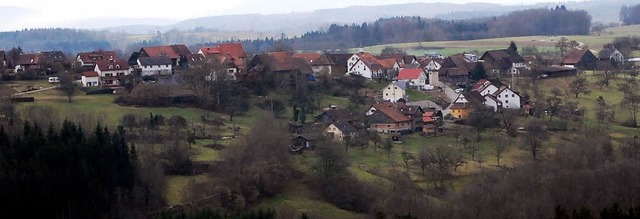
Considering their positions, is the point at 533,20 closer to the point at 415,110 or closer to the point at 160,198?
the point at 415,110

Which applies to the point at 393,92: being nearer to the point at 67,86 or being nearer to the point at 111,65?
the point at 111,65

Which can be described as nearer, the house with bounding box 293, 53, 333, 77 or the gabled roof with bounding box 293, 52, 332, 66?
the house with bounding box 293, 53, 333, 77

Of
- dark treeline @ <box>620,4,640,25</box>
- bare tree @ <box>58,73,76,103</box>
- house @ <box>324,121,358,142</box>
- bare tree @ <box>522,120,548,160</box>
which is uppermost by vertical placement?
dark treeline @ <box>620,4,640,25</box>

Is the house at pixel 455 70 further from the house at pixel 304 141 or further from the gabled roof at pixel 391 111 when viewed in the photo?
the house at pixel 304 141

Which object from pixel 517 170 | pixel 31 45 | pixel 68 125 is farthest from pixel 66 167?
pixel 31 45

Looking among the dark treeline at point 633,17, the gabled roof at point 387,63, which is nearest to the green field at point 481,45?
the gabled roof at point 387,63

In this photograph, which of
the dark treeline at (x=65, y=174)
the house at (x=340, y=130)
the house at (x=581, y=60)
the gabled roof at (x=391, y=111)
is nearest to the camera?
the dark treeline at (x=65, y=174)

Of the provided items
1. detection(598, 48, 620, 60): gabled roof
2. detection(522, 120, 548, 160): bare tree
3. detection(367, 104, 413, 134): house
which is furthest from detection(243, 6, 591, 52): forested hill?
detection(522, 120, 548, 160): bare tree

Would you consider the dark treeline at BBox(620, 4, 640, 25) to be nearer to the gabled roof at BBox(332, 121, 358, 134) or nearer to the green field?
the green field
